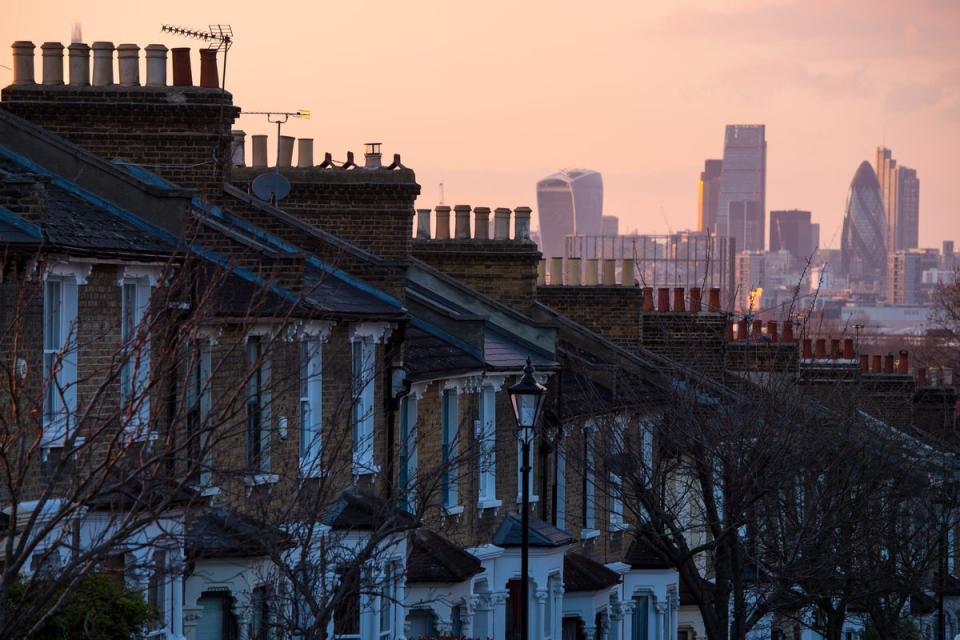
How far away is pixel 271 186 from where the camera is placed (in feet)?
106

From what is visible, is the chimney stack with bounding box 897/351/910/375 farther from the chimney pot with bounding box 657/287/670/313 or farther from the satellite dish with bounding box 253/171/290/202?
the satellite dish with bounding box 253/171/290/202

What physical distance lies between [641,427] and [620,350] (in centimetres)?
285

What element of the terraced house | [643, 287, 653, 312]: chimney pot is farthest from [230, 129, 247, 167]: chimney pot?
[643, 287, 653, 312]: chimney pot

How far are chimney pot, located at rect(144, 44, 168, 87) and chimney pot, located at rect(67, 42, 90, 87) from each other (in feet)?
2.45


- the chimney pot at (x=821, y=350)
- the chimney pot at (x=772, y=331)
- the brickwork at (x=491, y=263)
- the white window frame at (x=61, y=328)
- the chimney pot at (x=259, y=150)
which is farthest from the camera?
the chimney pot at (x=821, y=350)

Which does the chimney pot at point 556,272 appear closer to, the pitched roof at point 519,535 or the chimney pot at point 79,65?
the pitched roof at point 519,535

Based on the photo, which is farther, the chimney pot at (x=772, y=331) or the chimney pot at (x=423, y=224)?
the chimney pot at (x=772, y=331)

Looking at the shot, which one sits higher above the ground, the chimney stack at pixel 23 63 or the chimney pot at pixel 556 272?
the chimney stack at pixel 23 63

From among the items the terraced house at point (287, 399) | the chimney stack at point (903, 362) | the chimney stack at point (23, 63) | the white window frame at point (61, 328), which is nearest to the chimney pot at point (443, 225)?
the terraced house at point (287, 399)

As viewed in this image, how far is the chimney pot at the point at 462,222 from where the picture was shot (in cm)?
4091

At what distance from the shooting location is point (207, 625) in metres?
25.3

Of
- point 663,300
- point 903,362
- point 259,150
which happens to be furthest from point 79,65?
point 903,362

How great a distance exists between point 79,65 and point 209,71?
1558 millimetres

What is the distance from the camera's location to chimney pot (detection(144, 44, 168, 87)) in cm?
2827
